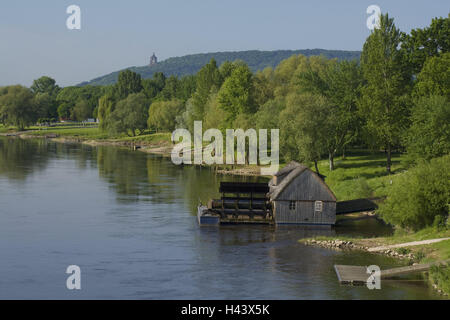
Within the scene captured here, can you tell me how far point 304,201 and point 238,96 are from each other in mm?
64274

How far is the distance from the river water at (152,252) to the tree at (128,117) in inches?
3971

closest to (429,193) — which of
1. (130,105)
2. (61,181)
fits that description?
(61,181)

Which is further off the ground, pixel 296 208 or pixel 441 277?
pixel 296 208

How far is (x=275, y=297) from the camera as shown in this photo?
3922cm

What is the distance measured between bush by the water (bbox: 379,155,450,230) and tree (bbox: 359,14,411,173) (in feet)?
88.4

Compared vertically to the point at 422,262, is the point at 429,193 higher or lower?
higher

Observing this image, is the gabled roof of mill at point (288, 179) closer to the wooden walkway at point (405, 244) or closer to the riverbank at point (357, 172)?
the riverbank at point (357, 172)

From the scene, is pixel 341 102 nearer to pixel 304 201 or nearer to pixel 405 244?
pixel 304 201

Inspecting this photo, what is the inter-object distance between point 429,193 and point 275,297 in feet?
69.8

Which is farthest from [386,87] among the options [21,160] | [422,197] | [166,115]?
[166,115]

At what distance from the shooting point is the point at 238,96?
401 feet

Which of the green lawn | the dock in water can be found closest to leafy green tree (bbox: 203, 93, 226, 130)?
the green lawn
